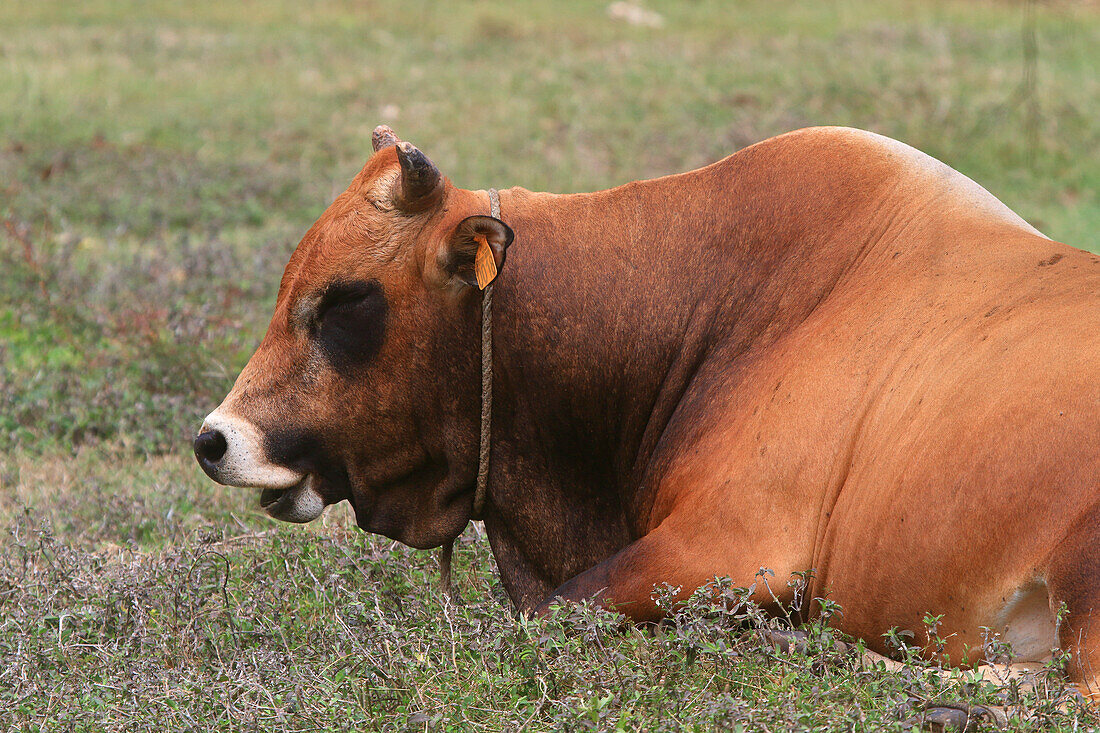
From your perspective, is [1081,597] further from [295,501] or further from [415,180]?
[295,501]

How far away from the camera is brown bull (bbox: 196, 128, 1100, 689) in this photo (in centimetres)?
273

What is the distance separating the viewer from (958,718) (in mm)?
2395

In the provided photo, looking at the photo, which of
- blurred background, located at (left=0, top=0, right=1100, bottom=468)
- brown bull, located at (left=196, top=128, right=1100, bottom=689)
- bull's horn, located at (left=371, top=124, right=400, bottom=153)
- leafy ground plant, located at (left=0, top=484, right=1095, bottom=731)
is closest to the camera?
leafy ground plant, located at (left=0, top=484, right=1095, bottom=731)

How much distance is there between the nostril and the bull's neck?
701 mm

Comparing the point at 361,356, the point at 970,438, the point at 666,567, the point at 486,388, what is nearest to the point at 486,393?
the point at 486,388

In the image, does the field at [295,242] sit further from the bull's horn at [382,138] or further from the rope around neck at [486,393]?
the bull's horn at [382,138]

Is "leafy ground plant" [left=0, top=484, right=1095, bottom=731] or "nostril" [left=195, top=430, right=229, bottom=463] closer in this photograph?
"leafy ground plant" [left=0, top=484, right=1095, bottom=731]

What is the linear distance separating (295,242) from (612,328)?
5.77 m

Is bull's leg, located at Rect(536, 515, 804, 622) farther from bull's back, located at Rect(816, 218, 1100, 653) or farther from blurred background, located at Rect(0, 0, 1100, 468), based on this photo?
blurred background, located at Rect(0, 0, 1100, 468)

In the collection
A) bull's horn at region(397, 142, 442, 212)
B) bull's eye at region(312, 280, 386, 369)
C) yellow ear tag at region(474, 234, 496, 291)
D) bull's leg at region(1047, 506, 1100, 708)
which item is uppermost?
bull's horn at region(397, 142, 442, 212)

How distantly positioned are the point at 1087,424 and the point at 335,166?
Result: 30.3 feet

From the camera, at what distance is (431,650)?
A: 9.80 feet

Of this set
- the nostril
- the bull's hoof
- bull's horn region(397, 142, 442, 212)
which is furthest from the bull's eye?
the bull's hoof

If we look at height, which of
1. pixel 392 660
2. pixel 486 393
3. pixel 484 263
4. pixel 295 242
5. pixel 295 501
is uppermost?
pixel 484 263
